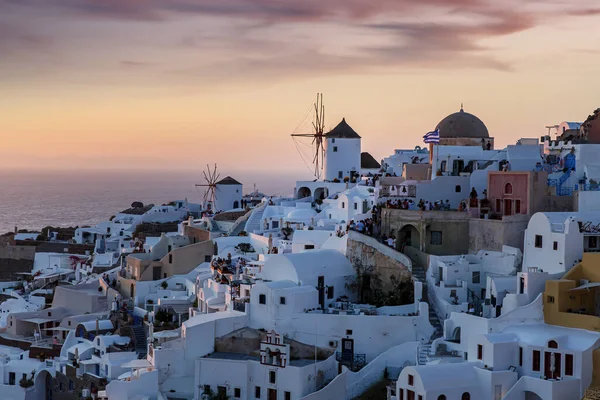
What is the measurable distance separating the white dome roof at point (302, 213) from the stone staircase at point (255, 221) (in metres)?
1.78

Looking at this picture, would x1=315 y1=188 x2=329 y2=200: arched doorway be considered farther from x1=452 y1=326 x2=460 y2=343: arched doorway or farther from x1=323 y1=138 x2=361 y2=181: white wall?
x1=452 y1=326 x2=460 y2=343: arched doorway

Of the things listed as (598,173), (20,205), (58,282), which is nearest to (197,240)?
(58,282)

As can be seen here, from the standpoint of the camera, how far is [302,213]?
153ft

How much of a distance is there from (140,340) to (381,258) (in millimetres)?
8860

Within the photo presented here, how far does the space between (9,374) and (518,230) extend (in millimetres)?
18321

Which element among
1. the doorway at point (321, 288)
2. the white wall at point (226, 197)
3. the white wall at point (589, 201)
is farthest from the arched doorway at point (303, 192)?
the white wall at point (589, 201)

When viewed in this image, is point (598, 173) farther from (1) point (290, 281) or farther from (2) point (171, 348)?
(2) point (171, 348)

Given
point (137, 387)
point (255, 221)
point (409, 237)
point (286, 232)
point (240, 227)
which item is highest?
point (409, 237)

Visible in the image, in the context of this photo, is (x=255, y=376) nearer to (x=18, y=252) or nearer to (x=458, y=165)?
(x=458, y=165)

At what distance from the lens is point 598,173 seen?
3753 cm

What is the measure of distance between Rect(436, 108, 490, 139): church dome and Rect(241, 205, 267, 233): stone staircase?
8.95 meters

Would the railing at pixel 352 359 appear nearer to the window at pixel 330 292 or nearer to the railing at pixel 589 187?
the window at pixel 330 292

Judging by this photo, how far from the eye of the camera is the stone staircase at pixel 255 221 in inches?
1867

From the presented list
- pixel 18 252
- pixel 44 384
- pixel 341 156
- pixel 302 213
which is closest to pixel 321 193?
pixel 341 156
